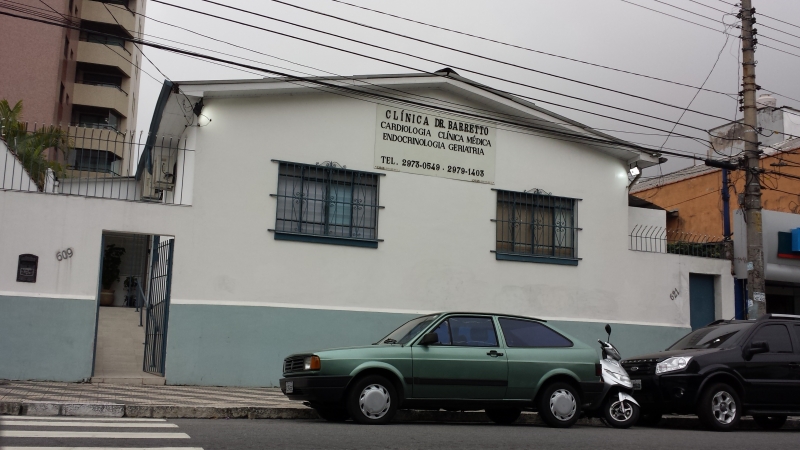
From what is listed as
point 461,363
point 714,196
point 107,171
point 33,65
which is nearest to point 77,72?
point 33,65

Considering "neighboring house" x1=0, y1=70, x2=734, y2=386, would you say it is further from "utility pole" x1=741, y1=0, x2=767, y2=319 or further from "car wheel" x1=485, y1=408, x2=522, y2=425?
"car wheel" x1=485, y1=408, x2=522, y2=425

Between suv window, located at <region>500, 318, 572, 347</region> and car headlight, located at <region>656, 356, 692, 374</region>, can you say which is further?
car headlight, located at <region>656, 356, 692, 374</region>

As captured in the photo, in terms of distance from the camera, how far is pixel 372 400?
9492 millimetres

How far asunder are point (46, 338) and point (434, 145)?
797 cm

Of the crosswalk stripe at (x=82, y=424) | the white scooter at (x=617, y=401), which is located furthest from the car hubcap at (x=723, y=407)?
the crosswalk stripe at (x=82, y=424)

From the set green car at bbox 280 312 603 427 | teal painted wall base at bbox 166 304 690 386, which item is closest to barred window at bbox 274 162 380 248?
teal painted wall base at bbox 166 304 690 386

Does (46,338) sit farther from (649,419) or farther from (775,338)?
(775,338)

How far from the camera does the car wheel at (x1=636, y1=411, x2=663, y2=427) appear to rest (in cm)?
1211

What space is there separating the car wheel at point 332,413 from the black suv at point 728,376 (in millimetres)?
4477

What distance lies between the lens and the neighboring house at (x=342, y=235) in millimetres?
13039

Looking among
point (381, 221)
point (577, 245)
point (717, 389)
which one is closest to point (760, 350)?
point (717, 389)

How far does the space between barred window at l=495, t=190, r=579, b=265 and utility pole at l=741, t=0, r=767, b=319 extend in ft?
11.5

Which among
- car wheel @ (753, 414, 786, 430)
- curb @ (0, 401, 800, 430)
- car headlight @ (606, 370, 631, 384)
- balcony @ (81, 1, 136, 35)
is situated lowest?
car wheel @ (753, 414, 786, 430)

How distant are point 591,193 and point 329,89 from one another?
6.37m
